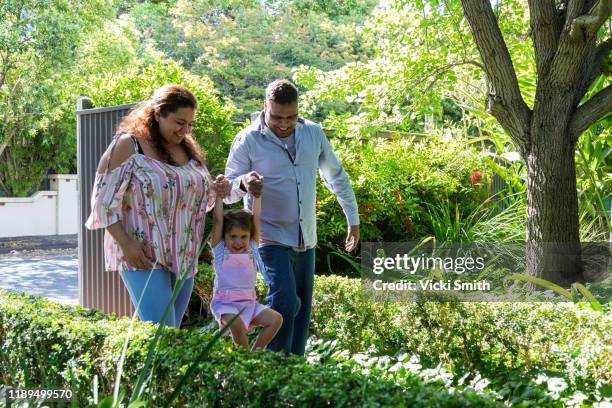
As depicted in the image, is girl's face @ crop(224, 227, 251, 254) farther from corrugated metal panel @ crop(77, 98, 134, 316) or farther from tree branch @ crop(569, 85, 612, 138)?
tree branch @ crop(569, 85, 612, 138)

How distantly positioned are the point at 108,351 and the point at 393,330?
7.52 feet

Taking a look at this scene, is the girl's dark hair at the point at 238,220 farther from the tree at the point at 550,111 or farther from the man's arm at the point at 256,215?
the tree at the point at 550,111

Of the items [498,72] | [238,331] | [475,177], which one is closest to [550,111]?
[498,72]

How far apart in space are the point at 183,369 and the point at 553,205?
424 centimetres

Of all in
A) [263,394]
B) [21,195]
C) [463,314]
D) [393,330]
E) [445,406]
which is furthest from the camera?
[21,195]

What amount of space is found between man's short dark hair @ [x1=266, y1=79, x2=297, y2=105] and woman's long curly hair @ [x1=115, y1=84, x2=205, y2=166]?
0.50 metres

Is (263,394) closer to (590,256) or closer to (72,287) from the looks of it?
(590,256)

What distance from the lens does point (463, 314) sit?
4.91 metres

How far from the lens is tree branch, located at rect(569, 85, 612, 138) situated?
629 cm

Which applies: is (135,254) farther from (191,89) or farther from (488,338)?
(191,89)

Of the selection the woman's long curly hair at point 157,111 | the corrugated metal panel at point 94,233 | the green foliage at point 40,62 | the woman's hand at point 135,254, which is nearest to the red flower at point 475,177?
the corrugated metal panel at point 94,233

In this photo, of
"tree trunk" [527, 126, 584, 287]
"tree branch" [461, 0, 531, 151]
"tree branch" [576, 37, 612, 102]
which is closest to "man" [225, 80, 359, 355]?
"tree branch" [461, 0, 531, 151]

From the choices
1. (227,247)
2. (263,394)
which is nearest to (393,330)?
(227,247)

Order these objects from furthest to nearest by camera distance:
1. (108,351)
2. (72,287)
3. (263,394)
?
(72,287) → (108,351) → (263,394)
